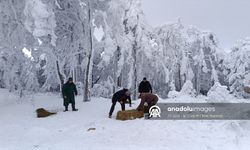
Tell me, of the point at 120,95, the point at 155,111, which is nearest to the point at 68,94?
the point at 120,95

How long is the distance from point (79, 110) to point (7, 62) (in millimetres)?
6332

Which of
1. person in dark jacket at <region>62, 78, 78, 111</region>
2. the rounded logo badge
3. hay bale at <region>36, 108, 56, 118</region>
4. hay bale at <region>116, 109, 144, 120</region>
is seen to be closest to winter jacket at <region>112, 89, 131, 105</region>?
hay bale at <region>116, 109, 144, 120</region>

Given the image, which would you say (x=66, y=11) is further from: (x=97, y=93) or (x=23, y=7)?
(x=97, y=93)

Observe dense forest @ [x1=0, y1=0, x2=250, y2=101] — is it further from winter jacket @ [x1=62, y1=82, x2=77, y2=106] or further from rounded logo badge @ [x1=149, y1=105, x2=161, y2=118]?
rounded logo badge @ [x1=149, y1=105, x2=161, y2=118]

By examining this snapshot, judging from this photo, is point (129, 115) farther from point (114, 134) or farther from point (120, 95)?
point (114, 134)

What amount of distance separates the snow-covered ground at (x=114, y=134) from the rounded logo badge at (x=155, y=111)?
753 mm

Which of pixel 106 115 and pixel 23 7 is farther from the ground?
pixel 23 7

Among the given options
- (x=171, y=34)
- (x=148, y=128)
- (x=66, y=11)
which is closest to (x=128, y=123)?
(x=148, y=128)

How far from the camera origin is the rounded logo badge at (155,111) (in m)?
15.6

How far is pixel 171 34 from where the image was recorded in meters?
41.5

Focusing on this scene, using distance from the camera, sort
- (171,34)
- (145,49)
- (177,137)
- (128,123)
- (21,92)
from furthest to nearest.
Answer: (171,34) < (145,49) < (21,92) < (128,123) < (177,137)

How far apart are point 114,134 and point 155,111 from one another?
3.27 m

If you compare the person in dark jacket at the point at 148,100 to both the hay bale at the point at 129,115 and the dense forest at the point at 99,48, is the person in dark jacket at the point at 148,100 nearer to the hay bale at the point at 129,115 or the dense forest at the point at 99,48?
the hay bale at the point at 129,115

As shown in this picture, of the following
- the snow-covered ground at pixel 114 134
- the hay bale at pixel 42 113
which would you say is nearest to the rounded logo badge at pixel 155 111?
the snow-covered ground at pixel 114 134
